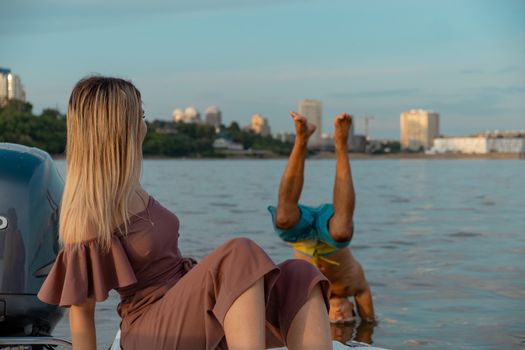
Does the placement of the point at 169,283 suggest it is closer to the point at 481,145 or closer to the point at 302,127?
the point at 302,127

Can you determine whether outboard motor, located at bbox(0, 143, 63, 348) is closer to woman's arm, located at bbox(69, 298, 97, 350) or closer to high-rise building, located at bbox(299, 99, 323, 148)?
woman's arm, located at bbox(69, 298, 97, 350)

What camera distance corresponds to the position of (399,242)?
10.8 metres

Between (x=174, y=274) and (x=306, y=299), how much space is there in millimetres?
402

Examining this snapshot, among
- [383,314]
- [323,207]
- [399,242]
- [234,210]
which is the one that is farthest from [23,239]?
[234,210]

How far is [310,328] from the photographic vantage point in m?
2.46

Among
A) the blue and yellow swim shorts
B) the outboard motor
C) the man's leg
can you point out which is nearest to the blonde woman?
the outboard motor

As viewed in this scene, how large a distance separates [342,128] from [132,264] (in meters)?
2.03

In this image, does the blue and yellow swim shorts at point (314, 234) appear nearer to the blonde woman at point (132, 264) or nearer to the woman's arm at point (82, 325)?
the blonde woman at point (132, 264)

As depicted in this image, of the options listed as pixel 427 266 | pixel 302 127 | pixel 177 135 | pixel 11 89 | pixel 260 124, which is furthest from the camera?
pixel 260 124

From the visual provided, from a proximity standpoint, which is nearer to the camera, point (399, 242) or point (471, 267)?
point (471, 267)

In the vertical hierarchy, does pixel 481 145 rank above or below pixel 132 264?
below

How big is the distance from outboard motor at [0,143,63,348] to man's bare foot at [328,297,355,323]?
7.39ft

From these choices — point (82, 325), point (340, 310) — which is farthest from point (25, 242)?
point (340, 310)

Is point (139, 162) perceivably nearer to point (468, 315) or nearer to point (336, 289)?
point (336, 289)
